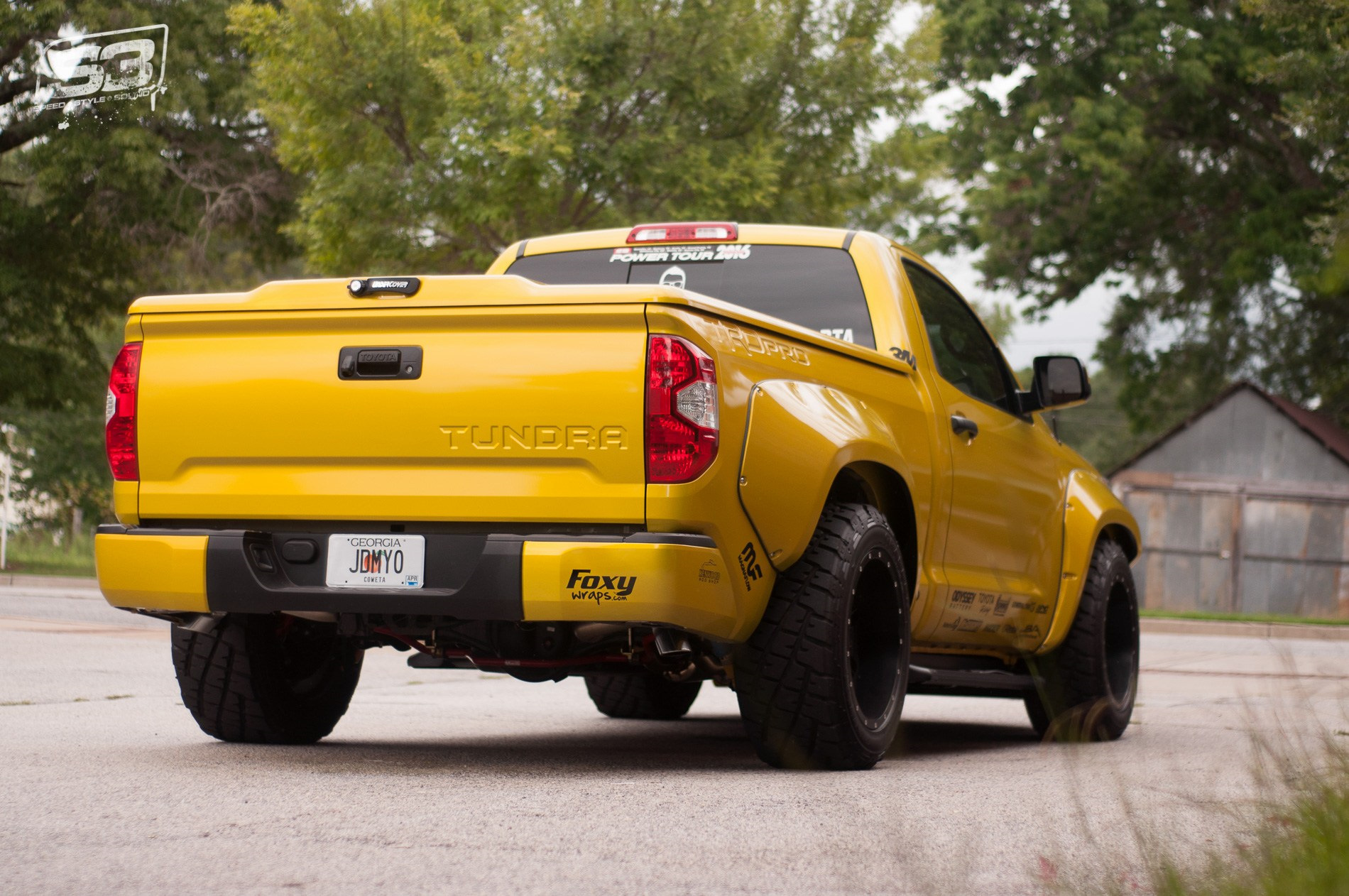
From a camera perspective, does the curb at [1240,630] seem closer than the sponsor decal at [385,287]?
No

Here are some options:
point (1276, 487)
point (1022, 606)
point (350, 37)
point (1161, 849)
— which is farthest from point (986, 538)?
point (1276, 487)

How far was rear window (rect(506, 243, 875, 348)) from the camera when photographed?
21.4 ft

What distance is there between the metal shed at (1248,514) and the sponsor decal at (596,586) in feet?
89.8

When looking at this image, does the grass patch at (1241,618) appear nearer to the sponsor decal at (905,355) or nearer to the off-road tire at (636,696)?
the off-road tire at (636,696)

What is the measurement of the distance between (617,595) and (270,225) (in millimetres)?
19480

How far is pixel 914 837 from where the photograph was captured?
279 centimetres

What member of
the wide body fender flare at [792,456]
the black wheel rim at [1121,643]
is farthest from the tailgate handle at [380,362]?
the black wheel rim at [1121,643]

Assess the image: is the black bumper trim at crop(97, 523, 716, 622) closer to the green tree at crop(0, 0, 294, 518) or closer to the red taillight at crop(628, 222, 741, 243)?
the red taillight at crop(628, 222, 741, 243)

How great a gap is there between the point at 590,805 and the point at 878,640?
5.15 ft

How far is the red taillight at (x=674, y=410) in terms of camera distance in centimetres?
476

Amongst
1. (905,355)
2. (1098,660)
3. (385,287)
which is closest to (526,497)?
(385,287)

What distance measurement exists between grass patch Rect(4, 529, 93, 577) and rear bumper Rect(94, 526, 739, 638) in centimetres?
1753

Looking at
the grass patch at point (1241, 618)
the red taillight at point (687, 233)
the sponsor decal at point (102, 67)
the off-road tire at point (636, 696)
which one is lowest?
the grass patch at point (1241, 618)

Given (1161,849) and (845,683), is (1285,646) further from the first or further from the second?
(845,683)
